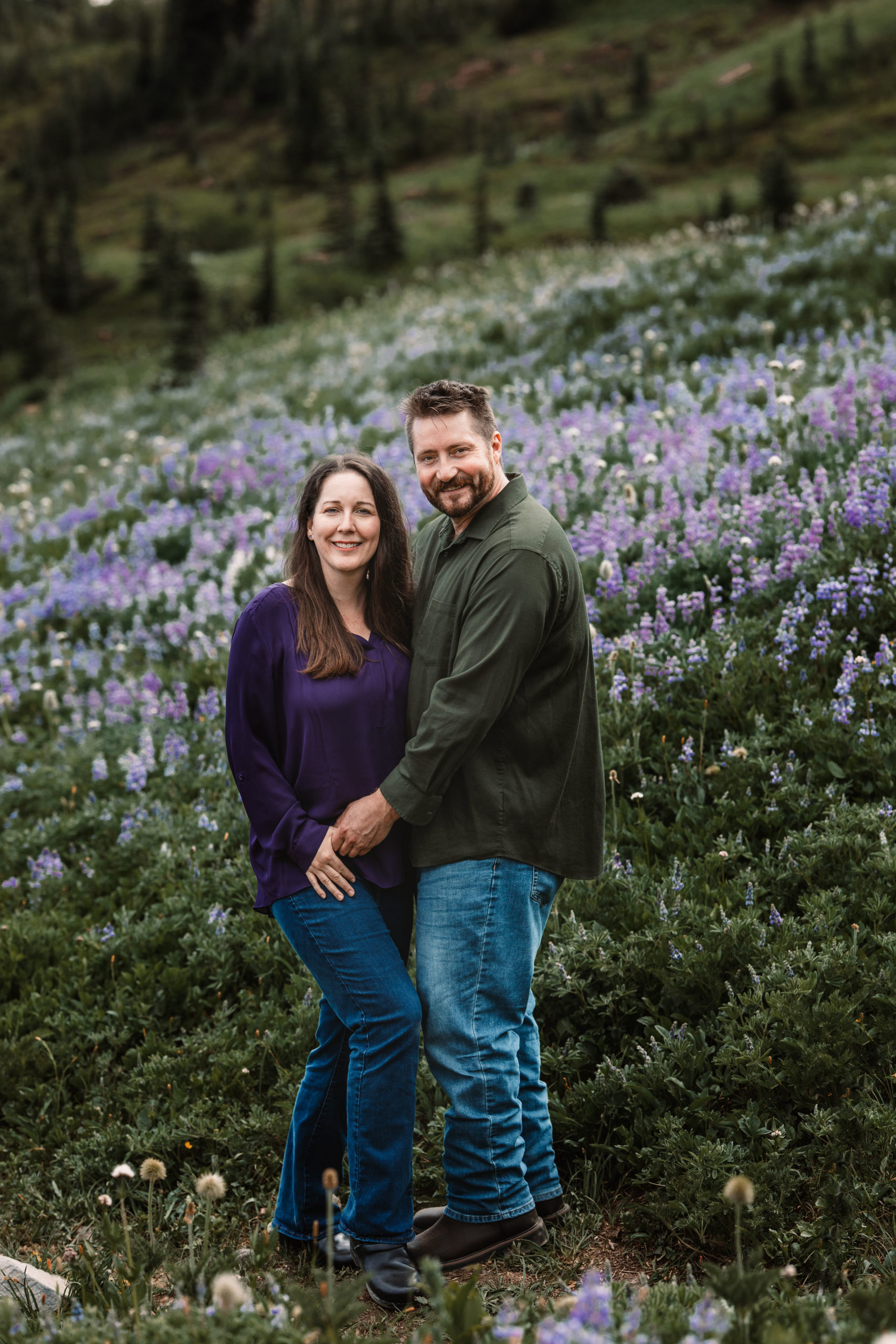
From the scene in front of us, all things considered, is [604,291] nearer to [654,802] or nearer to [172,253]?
[654,802]

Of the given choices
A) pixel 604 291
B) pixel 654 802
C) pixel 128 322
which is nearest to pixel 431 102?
pixel 128 322

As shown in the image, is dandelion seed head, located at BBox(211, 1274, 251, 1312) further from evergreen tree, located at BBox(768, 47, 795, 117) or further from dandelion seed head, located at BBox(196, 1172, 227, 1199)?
evergreen tree, located at BBox(768, 47, 795, 117)

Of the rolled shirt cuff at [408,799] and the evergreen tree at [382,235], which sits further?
the evergreen tree at [382,235]

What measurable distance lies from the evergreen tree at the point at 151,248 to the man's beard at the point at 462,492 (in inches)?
2091

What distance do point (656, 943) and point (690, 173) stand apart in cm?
5835

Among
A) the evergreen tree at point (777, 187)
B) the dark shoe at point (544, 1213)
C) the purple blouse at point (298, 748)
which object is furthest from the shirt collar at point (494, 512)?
the evergreen tree at point (777, 187)

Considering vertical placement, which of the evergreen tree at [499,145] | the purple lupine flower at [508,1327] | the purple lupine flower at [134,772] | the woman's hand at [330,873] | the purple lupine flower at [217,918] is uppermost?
the evergreen tree at [499,145]

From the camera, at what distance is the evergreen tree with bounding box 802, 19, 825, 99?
5862 centimetres

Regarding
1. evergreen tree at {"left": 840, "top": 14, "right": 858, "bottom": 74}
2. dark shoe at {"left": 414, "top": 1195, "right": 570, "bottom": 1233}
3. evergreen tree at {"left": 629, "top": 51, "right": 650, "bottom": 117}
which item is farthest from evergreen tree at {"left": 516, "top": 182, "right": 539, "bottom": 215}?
dark shoe at {"left": 414, "top": 1195, "right": 570, "bottom": 1233}

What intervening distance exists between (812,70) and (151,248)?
40.0 metres

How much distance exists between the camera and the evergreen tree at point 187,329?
941 inches

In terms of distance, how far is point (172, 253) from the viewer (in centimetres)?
2884

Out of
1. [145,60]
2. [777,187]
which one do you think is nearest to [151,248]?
[777,187]

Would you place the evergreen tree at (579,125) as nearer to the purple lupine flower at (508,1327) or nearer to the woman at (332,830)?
the woman at (332,830)
